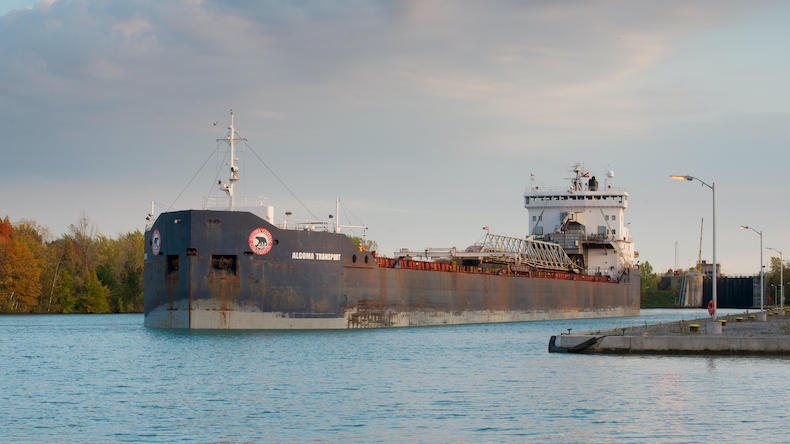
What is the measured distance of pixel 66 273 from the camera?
80.2 meters

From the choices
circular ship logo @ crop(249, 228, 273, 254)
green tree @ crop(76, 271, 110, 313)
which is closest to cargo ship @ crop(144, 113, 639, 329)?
circular ship logo @ crop(249, 228, 273, 254)

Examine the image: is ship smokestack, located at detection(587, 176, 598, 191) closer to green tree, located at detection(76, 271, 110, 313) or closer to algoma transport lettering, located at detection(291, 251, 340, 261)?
algoma transport lettering, located at detection(291, 251, 340, 261)

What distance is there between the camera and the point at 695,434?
17.0 metres

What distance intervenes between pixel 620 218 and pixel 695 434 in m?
59.7

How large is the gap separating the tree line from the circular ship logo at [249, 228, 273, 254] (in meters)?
43.2

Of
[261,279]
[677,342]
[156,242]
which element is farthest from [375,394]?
[156,242]

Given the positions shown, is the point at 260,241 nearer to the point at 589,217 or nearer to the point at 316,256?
the point at 316,256

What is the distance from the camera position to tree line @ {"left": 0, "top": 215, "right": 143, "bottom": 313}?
7488cm

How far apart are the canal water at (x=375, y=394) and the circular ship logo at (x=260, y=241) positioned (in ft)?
16.0

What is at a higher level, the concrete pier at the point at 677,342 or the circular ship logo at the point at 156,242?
the circular ship logo at the point at 156,242

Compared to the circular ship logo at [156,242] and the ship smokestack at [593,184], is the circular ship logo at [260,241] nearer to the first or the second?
the circular ship logo at [156,242]

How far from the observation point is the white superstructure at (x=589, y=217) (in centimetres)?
7394

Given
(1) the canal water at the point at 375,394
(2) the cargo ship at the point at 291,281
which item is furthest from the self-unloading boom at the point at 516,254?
(1) the canal water at the point at 375,394

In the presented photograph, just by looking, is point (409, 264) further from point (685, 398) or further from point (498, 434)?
point (498, 434)
